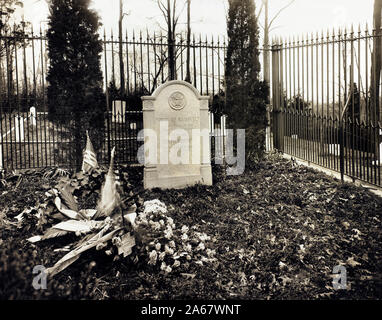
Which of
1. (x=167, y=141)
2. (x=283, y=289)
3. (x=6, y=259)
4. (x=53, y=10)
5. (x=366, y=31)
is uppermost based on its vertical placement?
(x=53, y=10)

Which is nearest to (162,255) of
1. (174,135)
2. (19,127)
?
(174,135)

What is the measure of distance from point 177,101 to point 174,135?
25.2 inches

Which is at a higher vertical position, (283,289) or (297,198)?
(297,198)

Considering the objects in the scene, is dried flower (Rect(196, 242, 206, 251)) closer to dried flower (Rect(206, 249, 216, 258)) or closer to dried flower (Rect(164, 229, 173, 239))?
dried flower (Rect(206, 249, 216, 258))

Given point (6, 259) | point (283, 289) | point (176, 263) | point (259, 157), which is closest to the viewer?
point (6, 259)

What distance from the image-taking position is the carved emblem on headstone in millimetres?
7469

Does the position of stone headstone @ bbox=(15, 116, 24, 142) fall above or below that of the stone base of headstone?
above

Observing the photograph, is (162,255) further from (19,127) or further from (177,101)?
(19,127)

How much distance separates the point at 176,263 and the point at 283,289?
3.92ft

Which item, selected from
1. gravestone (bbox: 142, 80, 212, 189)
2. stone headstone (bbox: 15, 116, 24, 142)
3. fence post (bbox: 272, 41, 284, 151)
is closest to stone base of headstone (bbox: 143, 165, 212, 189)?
gravestone (bbox: 142, 80, 212, 189)

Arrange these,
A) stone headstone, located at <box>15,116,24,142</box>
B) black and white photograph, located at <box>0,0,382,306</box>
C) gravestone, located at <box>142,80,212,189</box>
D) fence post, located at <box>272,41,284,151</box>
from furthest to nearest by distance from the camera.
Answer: fence post, located at <box>272,41,284,151</box>, stone headstone, located at <box>15,116,24,142</box>, gravestone, located at <box>142,80,212,189</box>, black and white photograph, located at <box>0,0,382,306</box>
